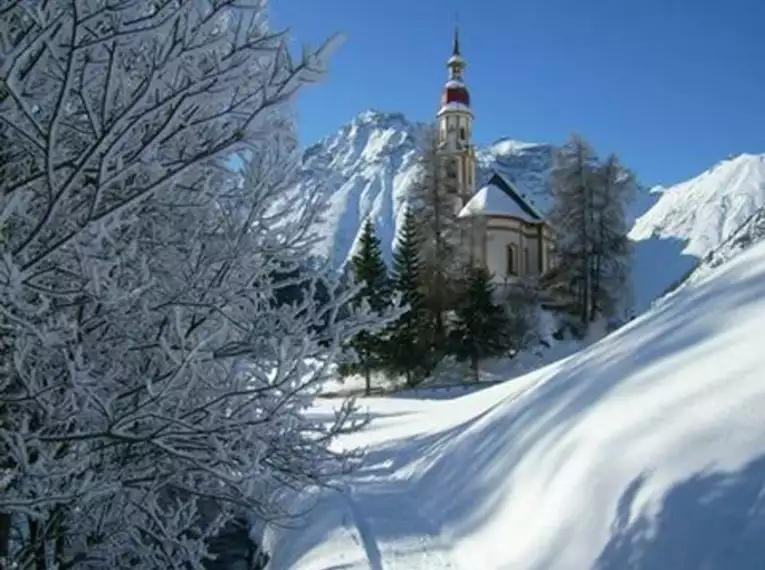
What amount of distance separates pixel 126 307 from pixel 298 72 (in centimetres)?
154

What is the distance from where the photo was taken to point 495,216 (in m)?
39.4

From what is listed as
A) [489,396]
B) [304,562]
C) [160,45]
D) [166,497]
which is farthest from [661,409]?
[489,396]

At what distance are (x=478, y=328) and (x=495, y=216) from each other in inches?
441

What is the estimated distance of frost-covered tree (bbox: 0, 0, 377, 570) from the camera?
101 inches

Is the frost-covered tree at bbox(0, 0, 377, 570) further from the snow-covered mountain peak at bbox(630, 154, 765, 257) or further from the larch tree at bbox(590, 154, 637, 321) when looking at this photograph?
the snow-covered mountain peak at bbox(630, 154, 765, 257)

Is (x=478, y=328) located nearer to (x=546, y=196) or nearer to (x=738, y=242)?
(x=738, y=242)

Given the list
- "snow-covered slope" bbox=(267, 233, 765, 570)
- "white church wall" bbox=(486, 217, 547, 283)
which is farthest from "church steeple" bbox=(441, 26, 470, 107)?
"snow-covered slope" bbox=(267, 233, 765, 570)

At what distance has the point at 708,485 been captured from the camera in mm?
4391

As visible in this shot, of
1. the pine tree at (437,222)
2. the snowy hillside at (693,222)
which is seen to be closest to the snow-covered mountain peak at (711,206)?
the snowy hillside at (693,222)

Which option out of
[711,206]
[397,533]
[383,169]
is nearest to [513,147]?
[383,169]

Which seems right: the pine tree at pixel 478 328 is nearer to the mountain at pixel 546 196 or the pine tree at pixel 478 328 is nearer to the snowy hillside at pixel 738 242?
the mountain at pixel 546 196

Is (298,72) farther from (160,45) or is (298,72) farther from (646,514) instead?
(646,514)

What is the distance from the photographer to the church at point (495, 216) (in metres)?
38.9

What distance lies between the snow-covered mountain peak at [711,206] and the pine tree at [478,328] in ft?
126
